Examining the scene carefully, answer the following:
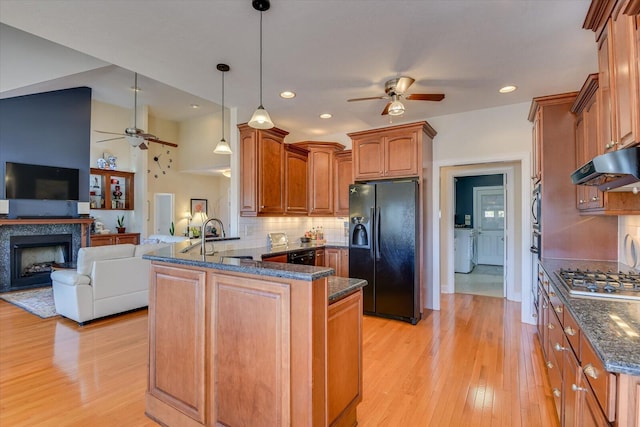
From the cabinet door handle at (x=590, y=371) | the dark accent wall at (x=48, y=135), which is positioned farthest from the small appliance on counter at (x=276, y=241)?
the dark accent wall at (x=48, y=135)

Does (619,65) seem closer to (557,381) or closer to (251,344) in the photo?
(557,381)

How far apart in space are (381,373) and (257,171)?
2.85m

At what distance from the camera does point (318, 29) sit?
7.86 feet

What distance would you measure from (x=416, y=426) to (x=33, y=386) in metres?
2.87

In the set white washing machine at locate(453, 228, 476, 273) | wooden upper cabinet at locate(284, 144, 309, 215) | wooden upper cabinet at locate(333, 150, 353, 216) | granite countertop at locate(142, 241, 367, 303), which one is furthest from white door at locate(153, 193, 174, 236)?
white washing machine at locate(453, 228, 476, 273)

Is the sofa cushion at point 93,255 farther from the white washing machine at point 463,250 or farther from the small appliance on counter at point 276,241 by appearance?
the white washing machine at point 463,250

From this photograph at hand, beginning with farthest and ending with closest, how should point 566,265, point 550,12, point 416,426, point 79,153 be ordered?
point 79,153
point 566,265
point 550,12
point 416,426

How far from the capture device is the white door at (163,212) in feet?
25.5

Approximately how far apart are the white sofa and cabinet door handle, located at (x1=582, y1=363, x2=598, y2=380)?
452cm

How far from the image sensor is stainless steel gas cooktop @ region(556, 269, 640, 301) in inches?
65.6

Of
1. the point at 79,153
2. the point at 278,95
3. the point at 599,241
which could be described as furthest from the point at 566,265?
the point at 79,153

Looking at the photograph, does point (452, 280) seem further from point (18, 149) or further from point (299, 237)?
point (18, 149)

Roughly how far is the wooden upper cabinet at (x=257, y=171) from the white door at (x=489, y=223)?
239 inches

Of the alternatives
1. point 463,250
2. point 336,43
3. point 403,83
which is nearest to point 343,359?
point 336,43
